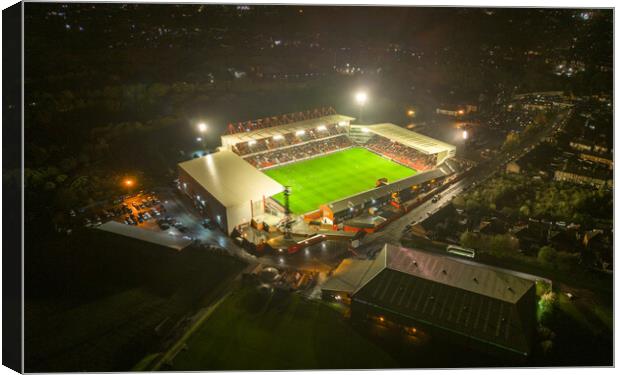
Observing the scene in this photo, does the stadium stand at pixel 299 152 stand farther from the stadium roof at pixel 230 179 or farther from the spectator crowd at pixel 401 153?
the stadium roof at pixel 230 179

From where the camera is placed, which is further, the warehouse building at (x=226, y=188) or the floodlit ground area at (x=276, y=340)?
the warehouse building at (x=226, y=188)

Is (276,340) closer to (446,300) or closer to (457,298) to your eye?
(446,300)

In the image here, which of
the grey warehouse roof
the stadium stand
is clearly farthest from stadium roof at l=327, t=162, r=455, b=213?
the stadium stand

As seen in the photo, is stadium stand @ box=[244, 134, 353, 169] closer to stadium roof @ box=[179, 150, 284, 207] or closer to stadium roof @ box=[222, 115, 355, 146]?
stadium roof @ box=[222, 115, 355, 146]

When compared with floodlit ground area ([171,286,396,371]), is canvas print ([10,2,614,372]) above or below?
above

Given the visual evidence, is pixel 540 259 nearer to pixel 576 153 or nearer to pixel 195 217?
pixel 576 153

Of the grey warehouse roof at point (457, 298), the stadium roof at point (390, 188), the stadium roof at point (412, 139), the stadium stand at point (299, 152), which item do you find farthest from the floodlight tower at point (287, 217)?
the stadium roof at point (412, 139)

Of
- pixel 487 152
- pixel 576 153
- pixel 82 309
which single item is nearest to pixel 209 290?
pixel 82 309
